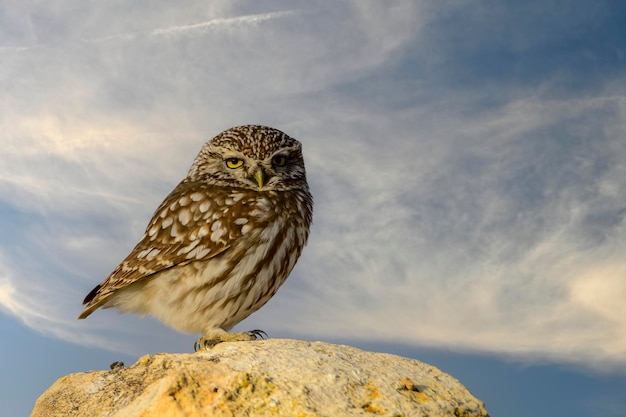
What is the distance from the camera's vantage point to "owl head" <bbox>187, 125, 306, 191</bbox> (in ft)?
26.3

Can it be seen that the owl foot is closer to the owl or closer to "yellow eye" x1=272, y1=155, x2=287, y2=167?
the owl

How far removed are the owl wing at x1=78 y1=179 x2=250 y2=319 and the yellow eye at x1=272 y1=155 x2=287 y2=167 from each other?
577mm

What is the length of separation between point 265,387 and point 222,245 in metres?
2.88

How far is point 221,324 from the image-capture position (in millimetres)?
7730

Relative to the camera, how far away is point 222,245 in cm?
750

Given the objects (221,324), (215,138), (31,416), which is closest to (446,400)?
(221,324)

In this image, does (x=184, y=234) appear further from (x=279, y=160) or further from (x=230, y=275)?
(x=279, y=160)

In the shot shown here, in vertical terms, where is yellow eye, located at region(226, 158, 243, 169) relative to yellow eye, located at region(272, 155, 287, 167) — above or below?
→ below

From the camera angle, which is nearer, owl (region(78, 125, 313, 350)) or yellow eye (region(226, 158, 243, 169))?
owl (region(78, 125, 313, 350))

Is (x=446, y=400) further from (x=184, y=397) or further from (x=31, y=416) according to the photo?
(x=31, y=416)

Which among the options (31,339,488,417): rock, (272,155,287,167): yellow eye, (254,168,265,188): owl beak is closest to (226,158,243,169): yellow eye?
(254,168,265,188): owl beak

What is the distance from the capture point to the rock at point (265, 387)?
4715 mm

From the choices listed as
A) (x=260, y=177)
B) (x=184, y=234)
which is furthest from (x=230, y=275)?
(x=260, y=177)

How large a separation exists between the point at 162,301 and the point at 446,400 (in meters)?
3.61
